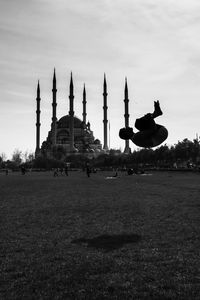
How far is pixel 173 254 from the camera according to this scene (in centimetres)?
736

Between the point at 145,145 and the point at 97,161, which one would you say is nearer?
the point at 145,145

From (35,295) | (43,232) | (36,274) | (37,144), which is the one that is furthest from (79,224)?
(37,144)

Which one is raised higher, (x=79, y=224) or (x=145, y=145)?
(x=145, y=145)

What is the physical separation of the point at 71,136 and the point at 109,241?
127m

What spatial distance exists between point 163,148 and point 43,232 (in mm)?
92474

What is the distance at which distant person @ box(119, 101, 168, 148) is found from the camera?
18.6 ft

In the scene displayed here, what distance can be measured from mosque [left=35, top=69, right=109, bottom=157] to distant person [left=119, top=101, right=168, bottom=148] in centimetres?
12686

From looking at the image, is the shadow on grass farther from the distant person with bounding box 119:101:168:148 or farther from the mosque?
the mosque

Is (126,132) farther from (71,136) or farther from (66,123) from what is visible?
(66,123)

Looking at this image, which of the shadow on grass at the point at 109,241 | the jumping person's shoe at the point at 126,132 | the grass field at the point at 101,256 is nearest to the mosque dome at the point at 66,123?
the grass field at the point at 101,256

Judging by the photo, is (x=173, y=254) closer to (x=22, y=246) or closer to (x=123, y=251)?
(x=123, y=251)

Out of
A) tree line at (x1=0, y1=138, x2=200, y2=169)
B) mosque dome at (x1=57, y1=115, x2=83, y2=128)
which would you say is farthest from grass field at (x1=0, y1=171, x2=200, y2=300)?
mosque dome at (x1=57, y1=115, x2=83, y2=128)

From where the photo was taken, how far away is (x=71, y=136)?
135625mm

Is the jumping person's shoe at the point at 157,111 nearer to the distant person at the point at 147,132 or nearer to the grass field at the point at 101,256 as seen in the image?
the distant person at the point at 147,132
